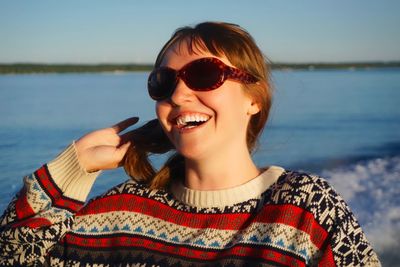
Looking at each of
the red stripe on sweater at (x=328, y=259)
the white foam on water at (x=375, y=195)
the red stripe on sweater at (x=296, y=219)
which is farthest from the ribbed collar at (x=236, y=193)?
the white foam on water at (x=375, y=195)

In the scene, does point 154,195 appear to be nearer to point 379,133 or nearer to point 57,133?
point 57,133

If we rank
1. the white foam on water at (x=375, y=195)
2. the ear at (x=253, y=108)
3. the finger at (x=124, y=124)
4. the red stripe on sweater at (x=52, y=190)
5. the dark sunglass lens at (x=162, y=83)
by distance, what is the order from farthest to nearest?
1. the white foam on water at (x=375, y=195)
2. the finger at (x=124, y=124)
3. the red stripe on sweater at (x=52, y=190)
4. the ear at (x=253, y=108)
5. the dark sunglass lens at (x=162, y=83)

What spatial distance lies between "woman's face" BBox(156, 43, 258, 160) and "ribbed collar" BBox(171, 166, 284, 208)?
17 cm

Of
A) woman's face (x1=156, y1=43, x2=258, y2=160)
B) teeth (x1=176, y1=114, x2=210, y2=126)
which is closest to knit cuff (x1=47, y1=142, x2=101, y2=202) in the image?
woman's face (x1=156, y1=43, x2=258, y2=160)

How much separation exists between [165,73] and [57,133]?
8.43 metres

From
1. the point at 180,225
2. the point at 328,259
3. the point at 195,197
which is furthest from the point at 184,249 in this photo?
the point at 328,259

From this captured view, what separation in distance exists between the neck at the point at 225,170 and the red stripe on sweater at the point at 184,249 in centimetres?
30

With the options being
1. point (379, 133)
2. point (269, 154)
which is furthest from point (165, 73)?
point (379, 133)

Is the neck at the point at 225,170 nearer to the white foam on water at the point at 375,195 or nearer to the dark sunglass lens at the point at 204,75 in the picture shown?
the dark sunglass lens at the point at 204,75

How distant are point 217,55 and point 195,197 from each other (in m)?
0.63

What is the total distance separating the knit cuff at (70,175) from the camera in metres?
2.90

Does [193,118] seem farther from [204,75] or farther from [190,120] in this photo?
[204,75]

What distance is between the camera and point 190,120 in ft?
8.39

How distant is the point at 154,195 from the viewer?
2.86 m
